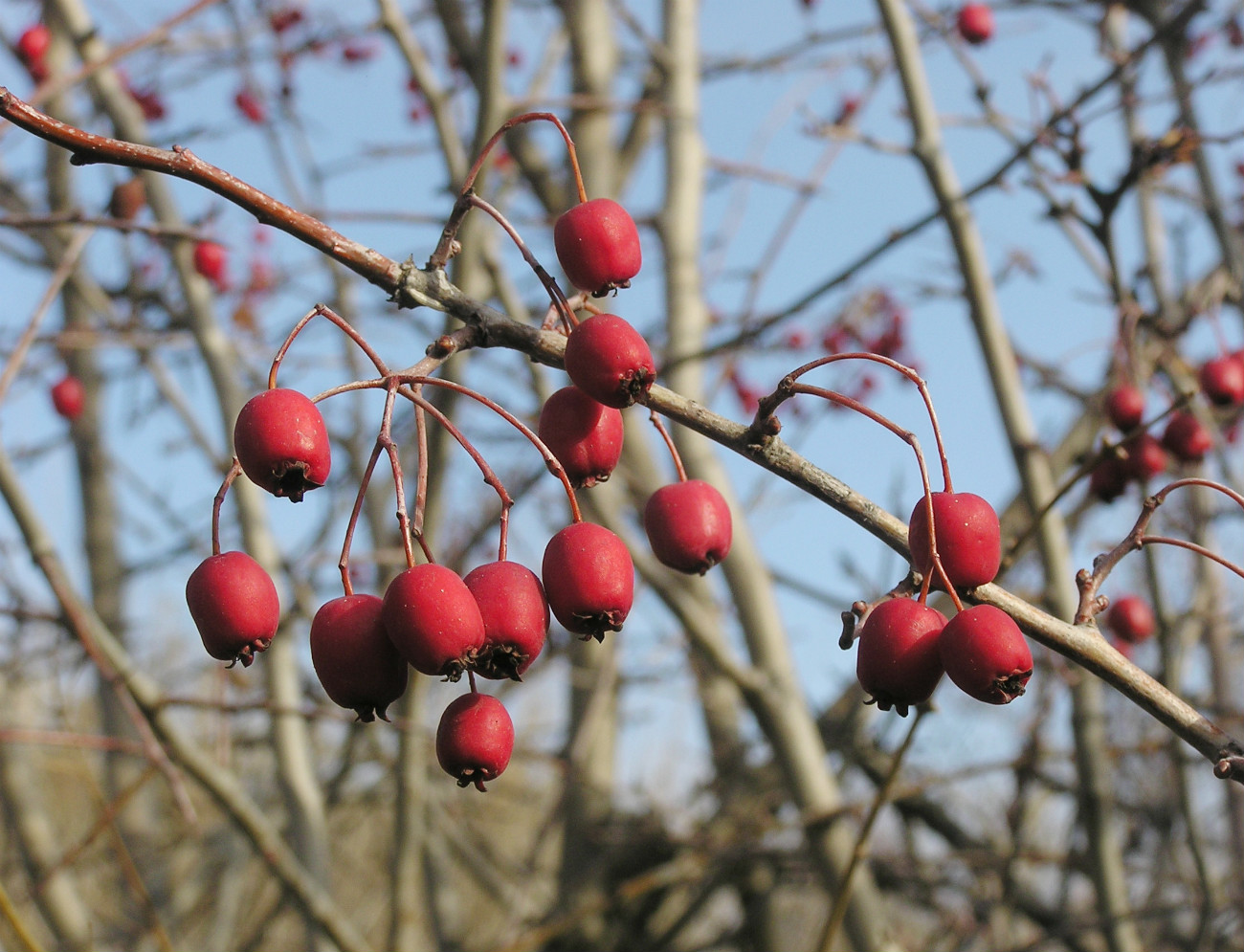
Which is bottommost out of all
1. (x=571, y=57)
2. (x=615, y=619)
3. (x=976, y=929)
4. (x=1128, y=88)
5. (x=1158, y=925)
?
(x=615, y=619)

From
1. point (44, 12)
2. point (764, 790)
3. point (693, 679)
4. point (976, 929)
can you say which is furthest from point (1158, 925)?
point (44, 12)

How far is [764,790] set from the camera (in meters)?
4.83

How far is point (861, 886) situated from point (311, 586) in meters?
3.04

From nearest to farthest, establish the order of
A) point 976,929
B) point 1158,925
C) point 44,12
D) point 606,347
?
1. point 606,347
2. point 976,929
3. point 1158,925
4. point 44,12

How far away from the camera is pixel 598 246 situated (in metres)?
1.36

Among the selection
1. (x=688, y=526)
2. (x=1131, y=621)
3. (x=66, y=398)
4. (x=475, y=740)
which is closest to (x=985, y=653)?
(x=688, y=526)

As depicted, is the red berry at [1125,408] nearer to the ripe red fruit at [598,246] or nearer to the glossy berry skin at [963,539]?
the glossy berry skin at [963,539]

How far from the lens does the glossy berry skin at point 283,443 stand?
118 centimetres

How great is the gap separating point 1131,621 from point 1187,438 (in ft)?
2.73

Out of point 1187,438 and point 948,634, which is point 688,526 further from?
point 1187,438

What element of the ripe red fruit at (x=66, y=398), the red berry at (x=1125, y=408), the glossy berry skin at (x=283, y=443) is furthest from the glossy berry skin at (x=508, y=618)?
the ripe red fruit at (x=66, y=398)

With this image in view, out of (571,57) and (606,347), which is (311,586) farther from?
(606,347)

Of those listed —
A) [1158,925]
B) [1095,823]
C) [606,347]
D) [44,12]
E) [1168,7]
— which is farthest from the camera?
[44,12]

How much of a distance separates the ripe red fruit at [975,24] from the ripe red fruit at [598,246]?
332 centimetres
